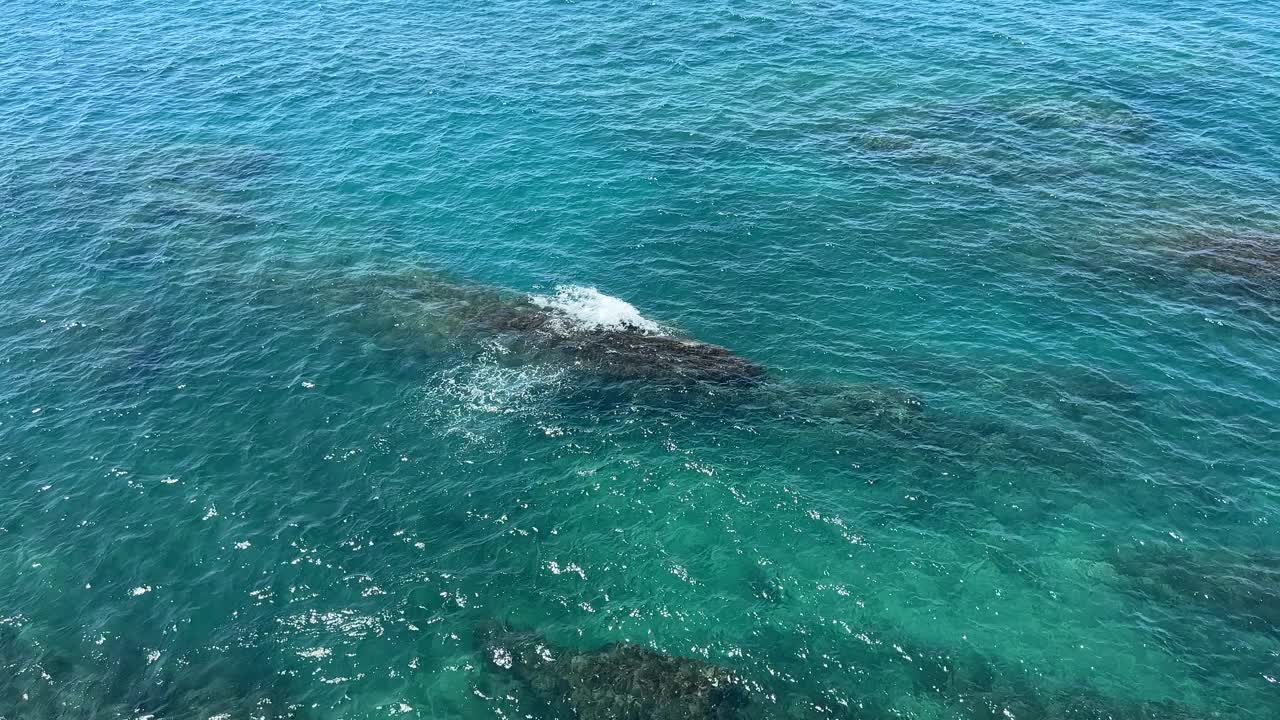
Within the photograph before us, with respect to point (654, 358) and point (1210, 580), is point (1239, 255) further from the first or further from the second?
point (654, 358)

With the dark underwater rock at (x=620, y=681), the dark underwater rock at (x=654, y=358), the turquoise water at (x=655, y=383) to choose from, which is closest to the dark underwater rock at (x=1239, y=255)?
the turquoise water at (x=655, y=383)

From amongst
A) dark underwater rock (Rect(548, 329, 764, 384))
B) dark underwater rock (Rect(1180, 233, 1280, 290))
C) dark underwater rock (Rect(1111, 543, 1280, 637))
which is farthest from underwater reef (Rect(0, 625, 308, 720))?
dark underwater rock (Rect(1180, 233, 1280, 290))

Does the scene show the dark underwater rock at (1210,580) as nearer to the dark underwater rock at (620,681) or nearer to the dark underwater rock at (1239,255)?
the dark underwater rock at (620,681)

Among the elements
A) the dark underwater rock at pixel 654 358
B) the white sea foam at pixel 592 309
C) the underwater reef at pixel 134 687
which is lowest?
the underwater reef at pixel 134 687

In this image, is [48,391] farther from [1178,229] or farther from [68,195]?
[1178,229]

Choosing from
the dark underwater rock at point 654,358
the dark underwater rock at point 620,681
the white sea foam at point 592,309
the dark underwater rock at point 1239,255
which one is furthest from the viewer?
the dark underwater rock at point 1239,255

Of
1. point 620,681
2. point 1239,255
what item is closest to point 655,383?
point 620,681

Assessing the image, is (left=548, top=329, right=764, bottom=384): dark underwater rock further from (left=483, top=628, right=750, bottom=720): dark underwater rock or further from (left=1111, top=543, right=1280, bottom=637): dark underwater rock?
(left=1111, top=543, right=1280, bottom=637): dark underwater rock
